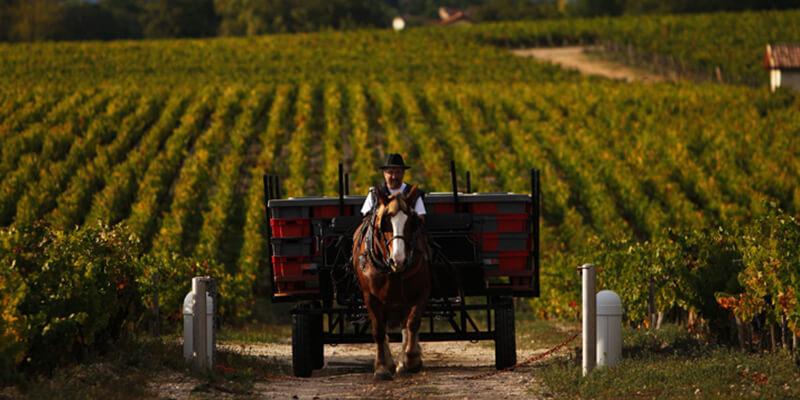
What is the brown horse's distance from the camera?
1478cm

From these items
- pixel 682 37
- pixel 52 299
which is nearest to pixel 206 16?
pixel 682 37

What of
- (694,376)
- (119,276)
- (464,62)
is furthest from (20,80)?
(694,376)

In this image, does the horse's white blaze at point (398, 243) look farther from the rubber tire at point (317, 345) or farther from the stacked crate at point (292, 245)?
the rubber tire at point (317, 345)

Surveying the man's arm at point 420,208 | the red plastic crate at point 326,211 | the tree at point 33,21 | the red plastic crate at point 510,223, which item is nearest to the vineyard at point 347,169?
the red plastic crate at point 326,211

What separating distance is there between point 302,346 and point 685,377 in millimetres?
4477

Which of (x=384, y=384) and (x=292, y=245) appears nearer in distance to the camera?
(x=384, y=384)

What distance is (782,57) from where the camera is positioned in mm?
73312

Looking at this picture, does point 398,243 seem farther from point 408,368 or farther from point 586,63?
point 586,63

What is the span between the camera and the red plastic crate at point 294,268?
16.7m

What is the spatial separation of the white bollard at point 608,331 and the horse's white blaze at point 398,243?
7.10 feet

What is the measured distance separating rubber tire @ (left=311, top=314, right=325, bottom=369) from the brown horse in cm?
115

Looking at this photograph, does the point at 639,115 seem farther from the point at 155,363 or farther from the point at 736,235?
the point at 155,363

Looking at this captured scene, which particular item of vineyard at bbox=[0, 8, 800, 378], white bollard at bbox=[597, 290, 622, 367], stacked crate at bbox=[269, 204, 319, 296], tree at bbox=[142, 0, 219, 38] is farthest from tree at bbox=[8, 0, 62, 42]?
white bollard at bbox=[597, 290, 622, 367]

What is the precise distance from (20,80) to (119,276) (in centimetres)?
5633
